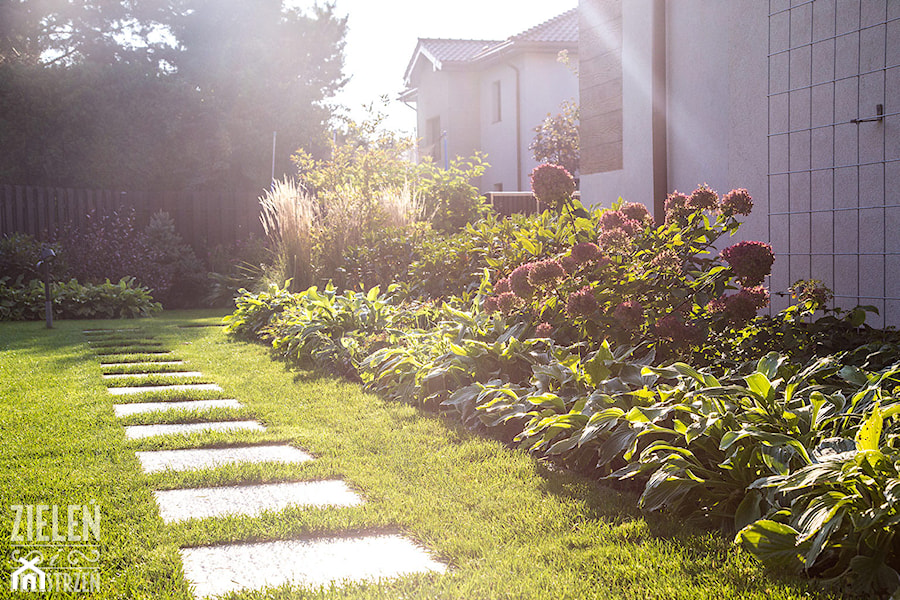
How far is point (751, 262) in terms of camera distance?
2.63 metres

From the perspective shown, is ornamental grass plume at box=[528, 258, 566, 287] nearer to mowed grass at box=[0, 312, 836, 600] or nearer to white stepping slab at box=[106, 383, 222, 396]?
mowed grass at box=[0, 312, 836, 600]

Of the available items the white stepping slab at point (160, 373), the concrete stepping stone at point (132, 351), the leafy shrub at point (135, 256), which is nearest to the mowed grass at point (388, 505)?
the white stepping slab at point (160, 373)

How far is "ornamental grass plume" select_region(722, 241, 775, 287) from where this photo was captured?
2629 mm

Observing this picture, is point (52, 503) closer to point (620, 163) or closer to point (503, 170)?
point (620, 163)

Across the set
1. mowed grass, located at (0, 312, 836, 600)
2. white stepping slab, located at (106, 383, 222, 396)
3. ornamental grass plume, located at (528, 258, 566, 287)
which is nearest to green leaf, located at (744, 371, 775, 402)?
mowed grass, located at (0, 312, 836, 600)

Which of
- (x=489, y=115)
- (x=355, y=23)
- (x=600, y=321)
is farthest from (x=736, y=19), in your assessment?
(x=355, y=23)

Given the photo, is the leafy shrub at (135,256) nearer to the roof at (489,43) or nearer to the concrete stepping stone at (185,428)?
the concrete stepping stone at (185,428)

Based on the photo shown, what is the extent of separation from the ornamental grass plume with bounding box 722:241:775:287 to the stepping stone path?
1510 millimetres

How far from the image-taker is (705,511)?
1867mm

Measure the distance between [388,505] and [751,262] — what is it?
58.5 inches

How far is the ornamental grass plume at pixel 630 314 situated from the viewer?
2.66 metres

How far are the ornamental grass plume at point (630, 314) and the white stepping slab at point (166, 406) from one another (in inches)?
67.3

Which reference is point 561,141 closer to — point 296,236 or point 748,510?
point 296,236

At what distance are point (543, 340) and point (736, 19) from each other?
90.3 inches
